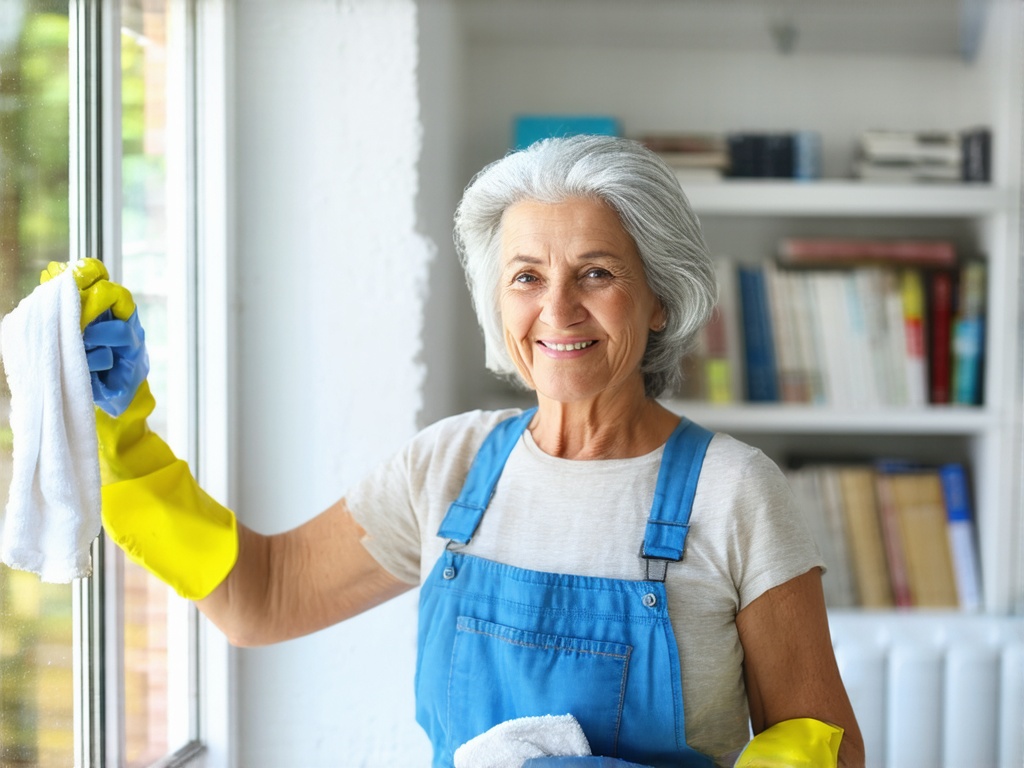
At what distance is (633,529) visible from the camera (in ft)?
3.57

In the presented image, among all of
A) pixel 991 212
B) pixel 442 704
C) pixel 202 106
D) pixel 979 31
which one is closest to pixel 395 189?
pixel 202 106

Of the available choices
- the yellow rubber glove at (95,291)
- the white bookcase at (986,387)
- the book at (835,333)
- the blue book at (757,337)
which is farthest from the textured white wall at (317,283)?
the book at (835,333)

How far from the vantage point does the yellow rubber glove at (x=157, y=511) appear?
1.08m

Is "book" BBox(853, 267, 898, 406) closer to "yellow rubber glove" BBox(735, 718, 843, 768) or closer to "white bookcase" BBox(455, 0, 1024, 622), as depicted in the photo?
"white bookcase" BBox(455, 0, 1024, 622)

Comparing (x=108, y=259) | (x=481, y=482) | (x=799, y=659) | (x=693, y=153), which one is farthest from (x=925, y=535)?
(x=108, y=259)

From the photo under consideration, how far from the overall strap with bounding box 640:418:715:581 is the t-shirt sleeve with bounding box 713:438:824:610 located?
0.04m

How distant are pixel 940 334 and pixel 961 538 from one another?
442 mm

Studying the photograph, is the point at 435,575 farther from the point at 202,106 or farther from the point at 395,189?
the point at 202,106

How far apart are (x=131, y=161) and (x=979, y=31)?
5.95 ft

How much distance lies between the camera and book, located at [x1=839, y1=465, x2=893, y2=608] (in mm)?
2064

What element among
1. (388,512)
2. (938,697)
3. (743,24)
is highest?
(743,24)

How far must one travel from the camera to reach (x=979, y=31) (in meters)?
2.11

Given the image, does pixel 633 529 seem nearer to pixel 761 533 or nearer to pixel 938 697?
pixel 761 533

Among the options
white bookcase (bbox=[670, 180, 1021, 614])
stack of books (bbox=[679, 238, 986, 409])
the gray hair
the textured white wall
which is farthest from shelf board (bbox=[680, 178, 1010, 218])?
the gray hair
